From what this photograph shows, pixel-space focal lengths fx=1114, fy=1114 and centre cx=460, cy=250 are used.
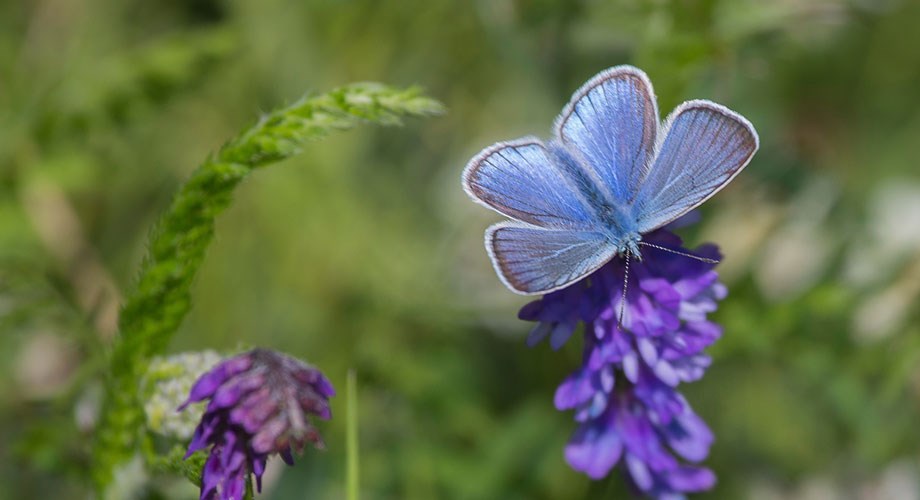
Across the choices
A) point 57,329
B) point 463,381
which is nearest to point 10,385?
point 57,329

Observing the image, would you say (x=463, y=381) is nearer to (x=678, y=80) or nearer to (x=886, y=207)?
(x=678, y=80)

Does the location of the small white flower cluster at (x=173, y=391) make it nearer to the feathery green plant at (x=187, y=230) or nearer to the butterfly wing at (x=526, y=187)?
the feathery green plant at (x=187, y=230)

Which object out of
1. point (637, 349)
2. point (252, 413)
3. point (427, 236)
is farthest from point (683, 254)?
point (427, 236)

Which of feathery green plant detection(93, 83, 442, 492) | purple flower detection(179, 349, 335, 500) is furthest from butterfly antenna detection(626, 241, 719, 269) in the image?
purple flower detection(179, 349, 335, 500)

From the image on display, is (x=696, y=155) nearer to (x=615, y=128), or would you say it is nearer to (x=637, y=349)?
(x=615, y=128)

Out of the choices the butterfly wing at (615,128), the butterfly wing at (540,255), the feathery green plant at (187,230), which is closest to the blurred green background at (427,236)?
the feathery green plant at (187,230)
